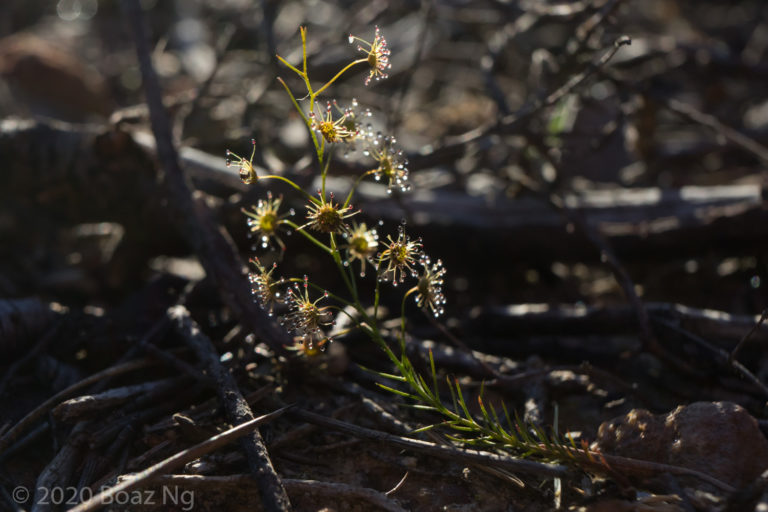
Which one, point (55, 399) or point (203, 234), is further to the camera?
point (203, 234)

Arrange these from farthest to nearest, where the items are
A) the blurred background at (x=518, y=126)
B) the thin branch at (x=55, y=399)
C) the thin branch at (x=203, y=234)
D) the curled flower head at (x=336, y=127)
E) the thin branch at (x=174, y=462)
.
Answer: the blurred background at (x=518, y=126)
the thin branch at (x=203, y=234)
the thin branch at (x=55, y=399)
the curled flower head at (x=336, y=127)
the thin branch at (x=174, y=462)

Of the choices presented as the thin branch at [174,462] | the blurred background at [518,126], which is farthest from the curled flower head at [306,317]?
the blurred background at [518,126]

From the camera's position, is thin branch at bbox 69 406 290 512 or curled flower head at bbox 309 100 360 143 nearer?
thin branch at bbox 69 406 290 512

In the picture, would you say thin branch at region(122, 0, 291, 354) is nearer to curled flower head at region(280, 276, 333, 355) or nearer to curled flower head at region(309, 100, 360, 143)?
curled flower head at region(280, 276, 333, 355)

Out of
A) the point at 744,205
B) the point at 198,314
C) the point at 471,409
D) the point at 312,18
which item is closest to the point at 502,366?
the point at 471,409

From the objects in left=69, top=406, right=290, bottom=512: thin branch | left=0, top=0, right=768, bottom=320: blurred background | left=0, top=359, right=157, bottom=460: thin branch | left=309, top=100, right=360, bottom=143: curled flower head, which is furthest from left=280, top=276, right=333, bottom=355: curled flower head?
left=0, top=0, right=768, bottom=320: blurred background

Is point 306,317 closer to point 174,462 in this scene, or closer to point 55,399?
point 174,462

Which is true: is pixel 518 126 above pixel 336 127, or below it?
below

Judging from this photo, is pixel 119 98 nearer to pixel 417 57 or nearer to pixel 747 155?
pixel 417 57

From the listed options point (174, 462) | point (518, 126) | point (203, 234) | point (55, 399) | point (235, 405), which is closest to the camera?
point (174, 462)

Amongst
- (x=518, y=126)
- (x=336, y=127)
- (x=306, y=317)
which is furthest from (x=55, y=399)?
(x=518, y=126)

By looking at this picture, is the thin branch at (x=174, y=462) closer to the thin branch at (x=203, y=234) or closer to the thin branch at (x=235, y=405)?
the thin branch at (x=235, y=405)
